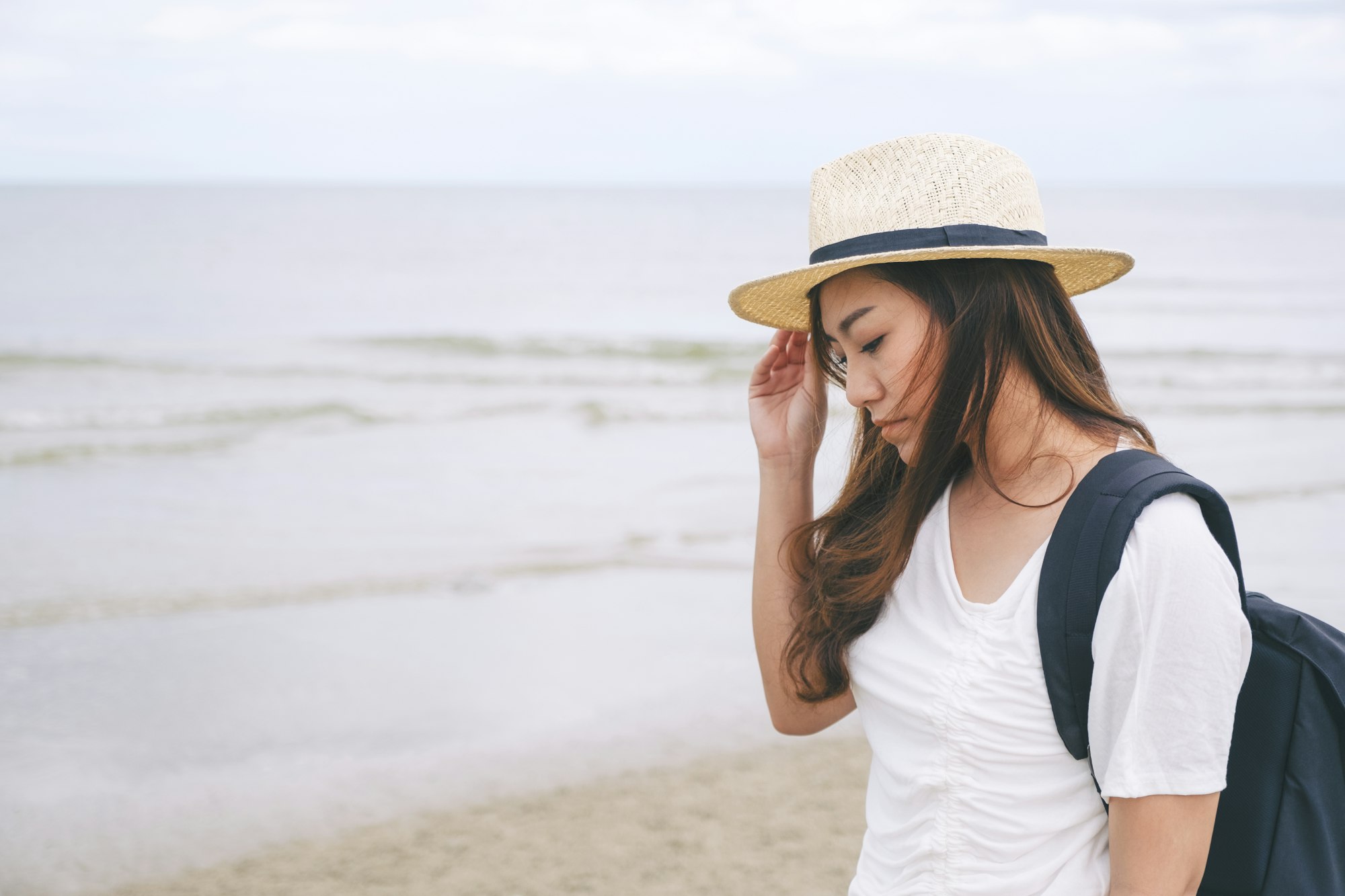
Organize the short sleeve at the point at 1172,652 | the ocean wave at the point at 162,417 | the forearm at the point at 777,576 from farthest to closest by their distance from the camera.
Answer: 1. the ocean wave at the point at 162,417
2. the forearm at the point at 777,576
3. the short sleeve at the point at 1172,652

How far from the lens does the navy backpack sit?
130cm

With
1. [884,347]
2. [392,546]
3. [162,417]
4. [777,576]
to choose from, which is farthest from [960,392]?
[162,417]

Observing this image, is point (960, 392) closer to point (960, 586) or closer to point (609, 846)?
point (960, 586)

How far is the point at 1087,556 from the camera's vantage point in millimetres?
1301

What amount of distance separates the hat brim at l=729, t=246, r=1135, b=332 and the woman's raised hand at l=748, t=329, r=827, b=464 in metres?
0.06

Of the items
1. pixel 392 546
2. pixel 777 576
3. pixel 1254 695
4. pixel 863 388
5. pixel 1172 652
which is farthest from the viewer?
pixel 392 546

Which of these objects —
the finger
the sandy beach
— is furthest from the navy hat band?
the sandy beach

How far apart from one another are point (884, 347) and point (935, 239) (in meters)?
0.17

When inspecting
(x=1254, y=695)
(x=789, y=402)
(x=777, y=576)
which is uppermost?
(x=789, y=402)

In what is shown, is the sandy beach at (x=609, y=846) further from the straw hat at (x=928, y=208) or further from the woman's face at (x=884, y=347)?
the straw hat at (x=928, y=208)

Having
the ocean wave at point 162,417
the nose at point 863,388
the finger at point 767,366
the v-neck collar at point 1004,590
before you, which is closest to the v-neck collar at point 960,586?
the v-neck collar at point 1004,590

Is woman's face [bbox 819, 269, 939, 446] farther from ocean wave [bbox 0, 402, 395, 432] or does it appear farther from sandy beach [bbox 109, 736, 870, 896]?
ocean wave [bbox 0, 402, 395, 432]

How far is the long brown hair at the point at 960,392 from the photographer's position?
1522mm

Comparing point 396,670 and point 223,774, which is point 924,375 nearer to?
point 223,774
